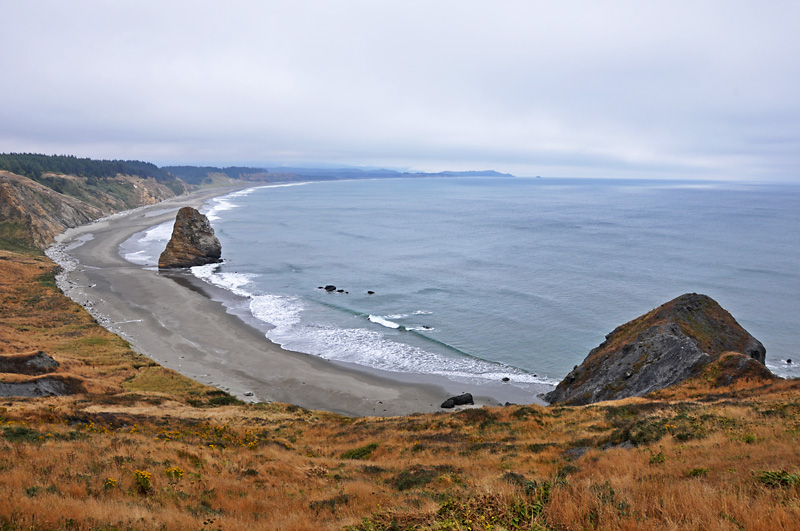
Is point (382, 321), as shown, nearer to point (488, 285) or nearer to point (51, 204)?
point (488, 285)

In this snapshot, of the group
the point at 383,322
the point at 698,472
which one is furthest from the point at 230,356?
the point at 698,472

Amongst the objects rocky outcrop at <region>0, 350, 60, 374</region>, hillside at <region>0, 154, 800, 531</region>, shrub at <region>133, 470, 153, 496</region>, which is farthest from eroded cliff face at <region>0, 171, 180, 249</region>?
shrub at <region>133, 470, 153, 496</region>

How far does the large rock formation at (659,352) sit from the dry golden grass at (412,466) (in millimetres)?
2904

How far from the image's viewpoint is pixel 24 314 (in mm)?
42594

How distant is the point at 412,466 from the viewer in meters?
14.7

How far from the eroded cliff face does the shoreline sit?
32.5 m

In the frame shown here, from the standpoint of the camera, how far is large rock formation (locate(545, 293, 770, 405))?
25.4 metres

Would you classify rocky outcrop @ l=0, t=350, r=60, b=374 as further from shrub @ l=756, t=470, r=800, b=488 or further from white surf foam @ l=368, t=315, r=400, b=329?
shrub @ l=756, t=470, r=800, b=488

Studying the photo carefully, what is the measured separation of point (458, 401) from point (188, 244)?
56657 millimetres

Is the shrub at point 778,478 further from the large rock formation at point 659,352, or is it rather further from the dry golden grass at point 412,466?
the large rock formation at point 659,352

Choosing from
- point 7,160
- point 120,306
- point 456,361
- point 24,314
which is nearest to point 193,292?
point 120,306

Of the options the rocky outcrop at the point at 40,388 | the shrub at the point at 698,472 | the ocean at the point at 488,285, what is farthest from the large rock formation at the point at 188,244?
the shrub at the point at 698,472

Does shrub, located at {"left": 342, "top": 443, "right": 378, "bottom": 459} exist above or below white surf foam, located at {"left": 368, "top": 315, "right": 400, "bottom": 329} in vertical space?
above

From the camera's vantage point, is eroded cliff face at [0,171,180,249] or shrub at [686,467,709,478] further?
eroded cliff face at [0,171,180,249]
